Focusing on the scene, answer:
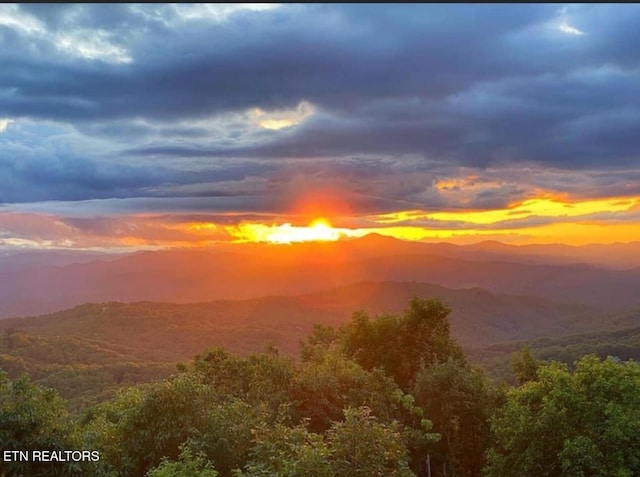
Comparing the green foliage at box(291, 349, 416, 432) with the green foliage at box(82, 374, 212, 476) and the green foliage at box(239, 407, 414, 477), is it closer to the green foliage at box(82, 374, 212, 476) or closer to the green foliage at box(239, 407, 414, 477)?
the green foliage at box(82, 374, 212, 476)

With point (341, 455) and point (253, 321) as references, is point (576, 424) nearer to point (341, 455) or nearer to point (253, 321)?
point (341, 455)

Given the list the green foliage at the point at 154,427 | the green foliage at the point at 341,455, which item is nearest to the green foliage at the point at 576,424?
the green foliage at the point at 341,455

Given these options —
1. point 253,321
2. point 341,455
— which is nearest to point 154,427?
point 341,455

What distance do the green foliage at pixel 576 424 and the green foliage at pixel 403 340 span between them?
11566 millimetres

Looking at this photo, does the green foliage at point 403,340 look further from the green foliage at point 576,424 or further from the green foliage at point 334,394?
the green foliage at point 576,424

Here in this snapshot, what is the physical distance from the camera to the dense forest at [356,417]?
12.2 m

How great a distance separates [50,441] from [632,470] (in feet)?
50.7

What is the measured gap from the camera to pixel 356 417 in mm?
12438

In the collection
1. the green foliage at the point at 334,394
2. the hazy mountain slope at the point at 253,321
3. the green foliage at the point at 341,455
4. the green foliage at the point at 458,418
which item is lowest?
the hazy mountain slope at the point at 253,321

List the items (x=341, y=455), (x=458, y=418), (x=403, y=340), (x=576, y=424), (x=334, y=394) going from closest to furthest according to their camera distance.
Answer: (x=341, y=455), (x=576, y=424), (x=334, y=394), (x=458, y=418), (x=403, y=340)

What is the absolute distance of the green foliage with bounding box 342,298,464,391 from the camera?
30.0 m

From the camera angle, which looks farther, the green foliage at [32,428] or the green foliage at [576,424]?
the green foliage at [576,424]

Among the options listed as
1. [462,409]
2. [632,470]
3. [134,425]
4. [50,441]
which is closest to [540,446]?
[632,470]

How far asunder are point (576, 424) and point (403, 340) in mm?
14369
